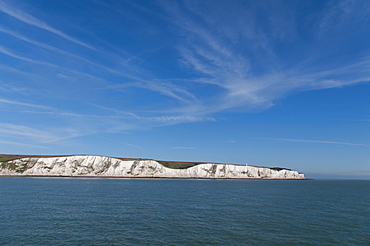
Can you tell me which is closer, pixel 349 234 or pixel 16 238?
pixel 16 238

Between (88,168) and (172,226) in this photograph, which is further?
(88,168)

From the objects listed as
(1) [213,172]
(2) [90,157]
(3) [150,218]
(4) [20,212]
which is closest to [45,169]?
(2) [90,157]

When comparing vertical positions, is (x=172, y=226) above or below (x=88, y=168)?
below

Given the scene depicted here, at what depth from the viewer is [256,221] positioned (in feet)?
91.2

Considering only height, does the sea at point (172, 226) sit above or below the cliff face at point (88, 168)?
below

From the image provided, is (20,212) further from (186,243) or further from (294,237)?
(294,237)

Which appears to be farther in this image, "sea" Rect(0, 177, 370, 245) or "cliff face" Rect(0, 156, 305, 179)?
"cliff face" Rect(0, 156, 305, 179)

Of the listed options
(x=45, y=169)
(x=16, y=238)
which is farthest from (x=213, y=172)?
(x=16, y=238)

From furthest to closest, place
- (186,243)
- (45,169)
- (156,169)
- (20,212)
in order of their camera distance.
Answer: (156,169), (45,169), (20,212), (186,243)

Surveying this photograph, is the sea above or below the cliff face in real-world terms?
below

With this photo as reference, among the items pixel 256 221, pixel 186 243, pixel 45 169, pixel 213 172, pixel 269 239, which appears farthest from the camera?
pixel 213 172

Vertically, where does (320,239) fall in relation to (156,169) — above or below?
below

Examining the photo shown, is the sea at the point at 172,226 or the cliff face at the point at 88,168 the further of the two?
the cliff face at the point at 88,168

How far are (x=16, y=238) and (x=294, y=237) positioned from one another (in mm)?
25475
